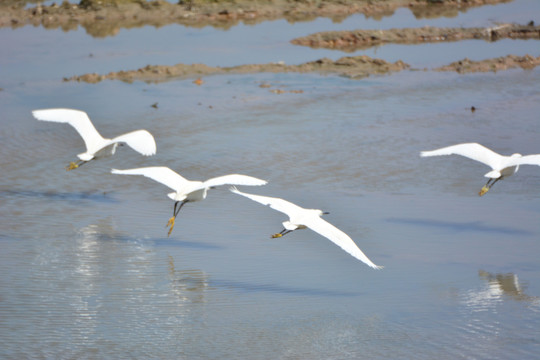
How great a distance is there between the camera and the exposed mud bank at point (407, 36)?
21.4m

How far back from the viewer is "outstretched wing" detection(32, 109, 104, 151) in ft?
36.6

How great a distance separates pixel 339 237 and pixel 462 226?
271cm

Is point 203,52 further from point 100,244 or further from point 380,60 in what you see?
point 100,244

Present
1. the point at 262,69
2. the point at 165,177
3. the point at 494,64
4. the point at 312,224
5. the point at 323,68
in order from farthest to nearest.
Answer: the point at 494,64, the point at 323,68, the point at 262,69, the point at 165,177, the point at 312,224

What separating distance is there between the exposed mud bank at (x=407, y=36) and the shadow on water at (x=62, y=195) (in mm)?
11011

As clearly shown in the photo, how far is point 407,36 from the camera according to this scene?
2209 centimetres

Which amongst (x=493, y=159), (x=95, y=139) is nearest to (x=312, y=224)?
(x=493, y=159)

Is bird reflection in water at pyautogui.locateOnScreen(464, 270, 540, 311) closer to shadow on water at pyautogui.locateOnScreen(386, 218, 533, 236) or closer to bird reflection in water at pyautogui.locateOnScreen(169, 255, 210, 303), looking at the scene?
shadow on water at pyautogui.locateOnScreen(386, 218, 533, 236)

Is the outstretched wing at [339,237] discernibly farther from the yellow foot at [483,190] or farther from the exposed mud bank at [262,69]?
the exposed mud bank at [262,69]

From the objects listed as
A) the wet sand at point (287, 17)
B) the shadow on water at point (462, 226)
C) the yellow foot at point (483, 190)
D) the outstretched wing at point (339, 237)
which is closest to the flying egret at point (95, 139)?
the outstretched wing at point (339, 237)

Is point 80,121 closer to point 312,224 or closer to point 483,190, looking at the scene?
point 312,224

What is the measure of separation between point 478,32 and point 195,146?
38.7 ft

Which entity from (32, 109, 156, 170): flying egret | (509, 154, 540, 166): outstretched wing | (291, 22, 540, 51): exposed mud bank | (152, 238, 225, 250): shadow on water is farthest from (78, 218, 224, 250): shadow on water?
(291, 22, 540, 51): exposed mud bank

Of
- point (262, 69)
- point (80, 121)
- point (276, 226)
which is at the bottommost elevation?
point (276, 226)
